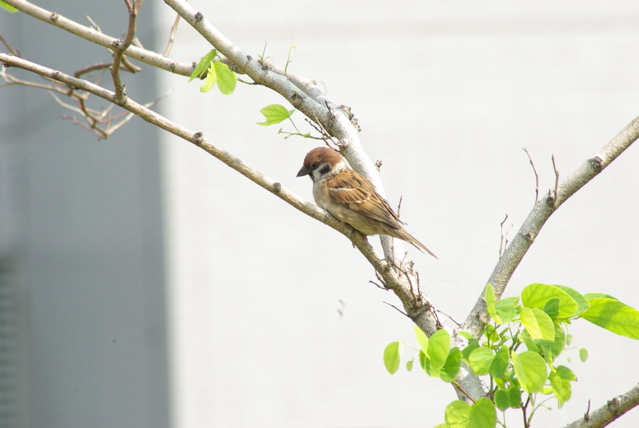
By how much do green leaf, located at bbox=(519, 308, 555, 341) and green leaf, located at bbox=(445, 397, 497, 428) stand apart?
16 cm

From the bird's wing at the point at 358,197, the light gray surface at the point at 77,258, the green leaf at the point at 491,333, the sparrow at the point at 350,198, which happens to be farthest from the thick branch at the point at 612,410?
the light gray surface at the point at 77,258

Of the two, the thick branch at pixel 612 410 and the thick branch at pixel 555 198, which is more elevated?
the thick branch at pixel 555 198

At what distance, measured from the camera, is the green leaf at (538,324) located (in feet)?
4.02

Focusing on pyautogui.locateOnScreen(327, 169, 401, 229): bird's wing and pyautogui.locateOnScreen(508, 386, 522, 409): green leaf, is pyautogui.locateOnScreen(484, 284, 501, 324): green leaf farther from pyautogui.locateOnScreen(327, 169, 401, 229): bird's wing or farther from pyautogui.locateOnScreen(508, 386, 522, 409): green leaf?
pyautogui.locateOnScreen(327, 169, 401, 229): bird's wing

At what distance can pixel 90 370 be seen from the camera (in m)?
6.41

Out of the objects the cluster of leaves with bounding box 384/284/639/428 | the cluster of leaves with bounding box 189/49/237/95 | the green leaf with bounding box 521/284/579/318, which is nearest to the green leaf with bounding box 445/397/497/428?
the cluster of leaves with bounding box 384/284/639/428

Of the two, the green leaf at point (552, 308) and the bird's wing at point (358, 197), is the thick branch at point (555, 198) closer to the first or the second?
the green leaf at point (552, 308)

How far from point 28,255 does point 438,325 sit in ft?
19.9

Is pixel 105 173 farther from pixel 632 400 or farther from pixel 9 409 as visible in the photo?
pixel 632 400

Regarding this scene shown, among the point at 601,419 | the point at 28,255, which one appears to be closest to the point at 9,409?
the point at 28,255

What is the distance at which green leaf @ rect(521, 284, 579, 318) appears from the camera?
1275 millimetres

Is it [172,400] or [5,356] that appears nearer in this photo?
[172,400]

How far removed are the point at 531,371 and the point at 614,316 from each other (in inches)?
9.8

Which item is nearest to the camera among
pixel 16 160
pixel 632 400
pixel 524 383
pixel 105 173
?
pixel 524 383
